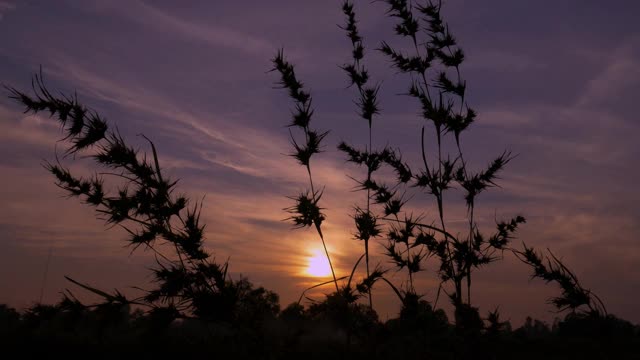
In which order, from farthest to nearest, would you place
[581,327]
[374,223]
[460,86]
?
[460,86] → [374,223] → [581,327]

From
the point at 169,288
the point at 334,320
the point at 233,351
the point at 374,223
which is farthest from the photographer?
the point at 374,223

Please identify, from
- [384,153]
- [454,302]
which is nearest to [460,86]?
[384,153]

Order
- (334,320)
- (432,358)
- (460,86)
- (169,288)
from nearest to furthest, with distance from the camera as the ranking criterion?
(169,288) < (432,358) < (334,320) < (460,86)

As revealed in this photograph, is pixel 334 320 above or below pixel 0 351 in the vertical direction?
above

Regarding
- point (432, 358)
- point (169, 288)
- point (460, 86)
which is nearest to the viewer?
point (169, 288)

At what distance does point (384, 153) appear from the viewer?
5.57 meters

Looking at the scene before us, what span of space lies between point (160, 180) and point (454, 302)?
2.81m

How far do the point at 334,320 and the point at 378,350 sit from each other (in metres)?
0.51

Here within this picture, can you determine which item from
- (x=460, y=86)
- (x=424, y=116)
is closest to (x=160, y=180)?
(x=424, y=116)

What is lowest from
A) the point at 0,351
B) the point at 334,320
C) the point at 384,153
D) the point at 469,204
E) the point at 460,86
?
the point at 0,351

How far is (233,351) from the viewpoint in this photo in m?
2.87

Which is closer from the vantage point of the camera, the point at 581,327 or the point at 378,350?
the point at 581,327

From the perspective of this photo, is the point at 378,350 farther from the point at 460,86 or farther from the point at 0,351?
the point at 0,351

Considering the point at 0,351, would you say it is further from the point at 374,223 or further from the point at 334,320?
the point at 374,223
